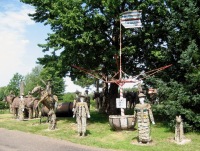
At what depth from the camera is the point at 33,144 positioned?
45.2 ft

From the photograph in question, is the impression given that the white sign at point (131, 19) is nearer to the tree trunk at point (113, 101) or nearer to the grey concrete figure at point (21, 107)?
the tree trunk at point (113, 101)

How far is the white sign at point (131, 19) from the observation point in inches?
712

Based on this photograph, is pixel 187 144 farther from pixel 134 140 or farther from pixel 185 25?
pixel 185 25

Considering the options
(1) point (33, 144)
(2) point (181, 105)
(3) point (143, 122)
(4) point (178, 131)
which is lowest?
(1) point (33, 144)

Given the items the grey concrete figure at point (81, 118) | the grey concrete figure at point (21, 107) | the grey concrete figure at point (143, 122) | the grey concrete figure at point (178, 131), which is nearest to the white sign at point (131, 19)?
the grey concrete figure at point (143, 122)

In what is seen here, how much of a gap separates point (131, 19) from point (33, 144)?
943cm

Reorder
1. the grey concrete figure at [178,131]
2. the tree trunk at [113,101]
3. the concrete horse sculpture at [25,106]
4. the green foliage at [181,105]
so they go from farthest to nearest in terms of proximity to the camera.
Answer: the concrete horse sculpture at [25,106]
the tree trunk at [113,101]
the green foliage at [181,105]
the grey concrete figure at [178,131]

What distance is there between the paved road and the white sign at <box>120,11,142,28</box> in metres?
8.03

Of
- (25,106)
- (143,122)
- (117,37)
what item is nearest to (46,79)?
(25,106)

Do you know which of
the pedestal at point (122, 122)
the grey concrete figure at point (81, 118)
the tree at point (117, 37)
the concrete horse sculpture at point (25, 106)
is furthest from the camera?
the concrete horse sculpture at point (25, 106)

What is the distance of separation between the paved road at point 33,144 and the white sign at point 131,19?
26.3ft

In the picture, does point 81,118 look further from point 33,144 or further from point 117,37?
point 117,37

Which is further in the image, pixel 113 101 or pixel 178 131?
pixel 113 101

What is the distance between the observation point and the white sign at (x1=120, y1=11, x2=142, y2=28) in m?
18.1
